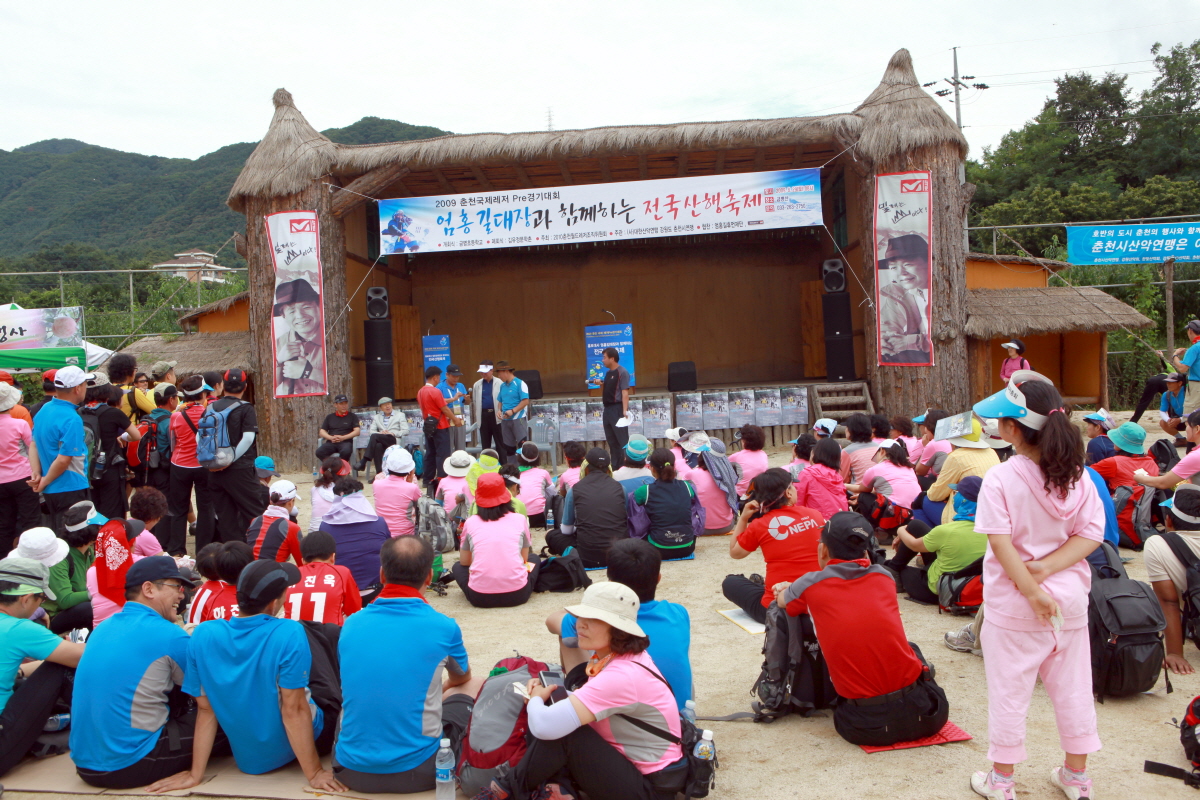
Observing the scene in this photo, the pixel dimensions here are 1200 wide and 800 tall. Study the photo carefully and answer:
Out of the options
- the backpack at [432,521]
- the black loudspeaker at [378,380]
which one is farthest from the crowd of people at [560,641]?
the black loudspeaker at [378,380]

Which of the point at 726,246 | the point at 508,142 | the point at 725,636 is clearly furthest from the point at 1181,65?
the point at 725,636

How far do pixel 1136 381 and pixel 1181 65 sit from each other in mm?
15924

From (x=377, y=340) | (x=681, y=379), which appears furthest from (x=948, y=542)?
(x=377, y=340)

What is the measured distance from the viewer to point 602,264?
15609 millimetres

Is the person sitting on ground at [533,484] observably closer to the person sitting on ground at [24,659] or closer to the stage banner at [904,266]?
the person sitting on ground at [24,659]

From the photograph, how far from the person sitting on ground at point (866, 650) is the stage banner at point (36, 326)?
14.4 m

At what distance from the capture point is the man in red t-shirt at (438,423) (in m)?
8.94

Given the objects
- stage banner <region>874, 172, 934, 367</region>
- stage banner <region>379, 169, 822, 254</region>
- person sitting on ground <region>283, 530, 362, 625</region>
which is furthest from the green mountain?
person sitting on ground <region>283, 530, 362, 625</region>

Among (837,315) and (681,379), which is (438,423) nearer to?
(681,379)

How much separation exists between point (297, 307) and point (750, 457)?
7.00 metres

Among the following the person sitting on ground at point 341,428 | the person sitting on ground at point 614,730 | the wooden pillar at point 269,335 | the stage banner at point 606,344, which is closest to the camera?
the person sitting on ground at point 614,730

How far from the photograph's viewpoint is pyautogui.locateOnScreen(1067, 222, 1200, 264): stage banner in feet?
44.7

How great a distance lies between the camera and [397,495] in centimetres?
585

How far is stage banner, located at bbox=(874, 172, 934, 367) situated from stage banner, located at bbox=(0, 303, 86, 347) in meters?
12.7
